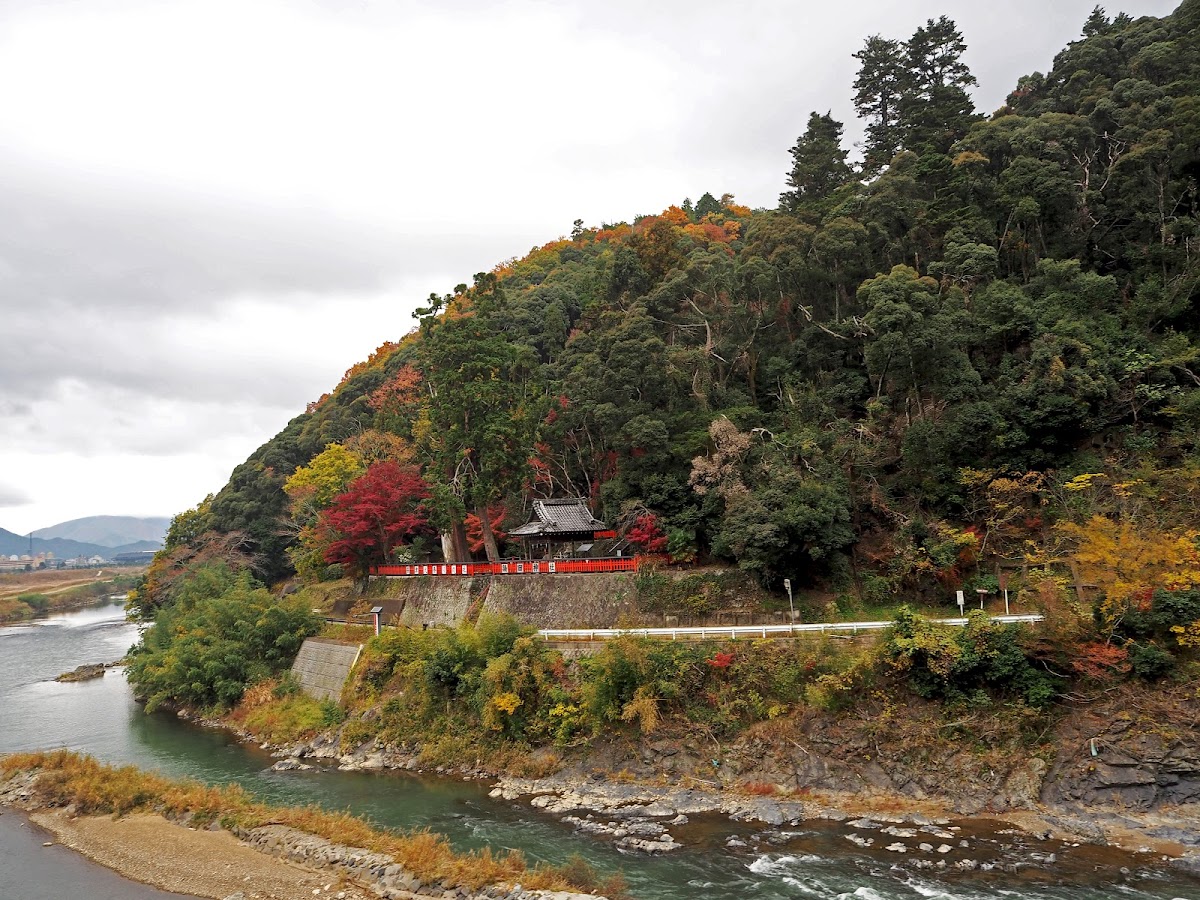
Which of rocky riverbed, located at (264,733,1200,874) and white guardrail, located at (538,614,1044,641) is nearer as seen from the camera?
rocky riverbed, located at (264,733,1200,874)

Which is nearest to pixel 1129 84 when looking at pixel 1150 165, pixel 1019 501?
pixel 1150 165

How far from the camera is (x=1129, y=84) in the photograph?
34469mm

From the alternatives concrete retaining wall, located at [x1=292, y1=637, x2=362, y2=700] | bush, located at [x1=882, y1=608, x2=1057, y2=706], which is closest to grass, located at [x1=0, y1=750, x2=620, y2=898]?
concrete retaining wall, located at [x1=292, y1=637, x2=362, y2=700]

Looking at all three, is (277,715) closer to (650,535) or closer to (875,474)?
(650,535)

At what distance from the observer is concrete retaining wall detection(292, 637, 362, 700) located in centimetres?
3092

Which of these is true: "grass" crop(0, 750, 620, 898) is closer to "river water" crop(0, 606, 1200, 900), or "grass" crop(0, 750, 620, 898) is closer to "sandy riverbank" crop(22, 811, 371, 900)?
"sandy riverbank" crop(22, 811, 371, 900)

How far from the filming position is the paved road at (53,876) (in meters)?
17.1

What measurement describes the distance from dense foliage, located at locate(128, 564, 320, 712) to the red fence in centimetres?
643

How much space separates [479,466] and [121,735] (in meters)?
19.6

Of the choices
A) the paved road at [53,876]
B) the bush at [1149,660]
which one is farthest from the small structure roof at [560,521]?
the bush at [1149,660]

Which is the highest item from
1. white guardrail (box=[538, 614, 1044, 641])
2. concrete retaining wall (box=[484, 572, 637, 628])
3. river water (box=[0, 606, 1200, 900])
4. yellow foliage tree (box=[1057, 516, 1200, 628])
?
yellow foliage tree (box=[1057, 516, 1200, 628])

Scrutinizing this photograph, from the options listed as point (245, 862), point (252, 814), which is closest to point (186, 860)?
point (245, 862)

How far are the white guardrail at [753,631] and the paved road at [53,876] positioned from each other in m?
13.7

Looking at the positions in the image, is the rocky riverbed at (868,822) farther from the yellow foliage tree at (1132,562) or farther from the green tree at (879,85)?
the green tree at (879,85)
